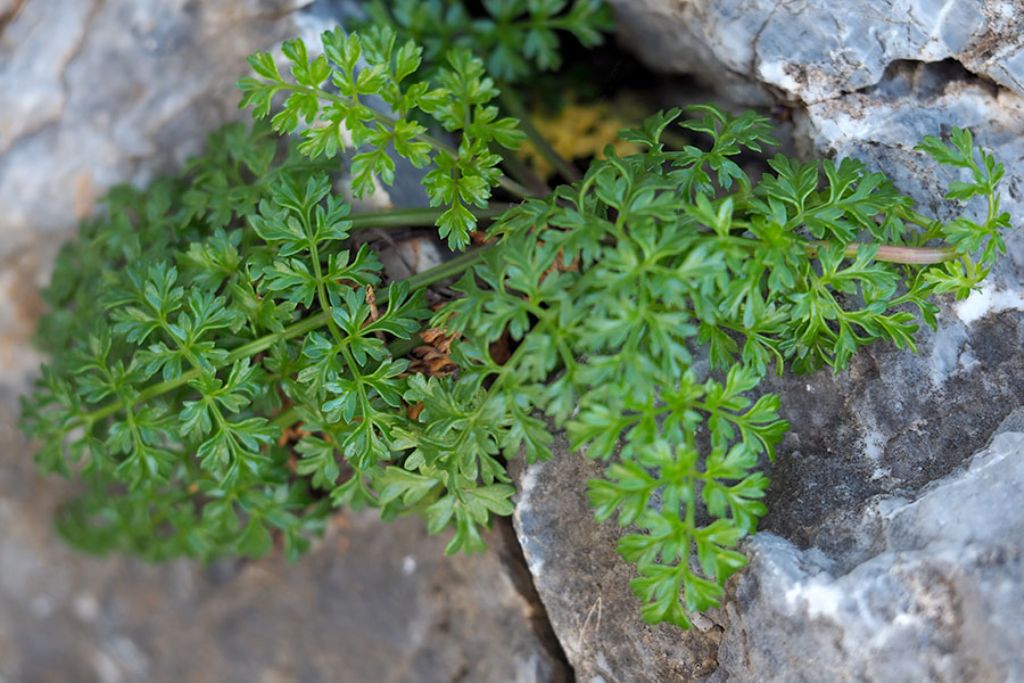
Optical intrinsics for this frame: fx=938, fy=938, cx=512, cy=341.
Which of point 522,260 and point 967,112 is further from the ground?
point 967,112

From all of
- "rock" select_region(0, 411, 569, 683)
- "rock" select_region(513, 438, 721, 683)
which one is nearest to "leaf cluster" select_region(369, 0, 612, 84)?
"rock" select_region(513, 438, 721, 683)

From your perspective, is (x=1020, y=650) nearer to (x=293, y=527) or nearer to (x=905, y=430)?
(x=905, y=430)

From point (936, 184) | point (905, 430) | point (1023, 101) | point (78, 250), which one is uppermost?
point (1023, 101)

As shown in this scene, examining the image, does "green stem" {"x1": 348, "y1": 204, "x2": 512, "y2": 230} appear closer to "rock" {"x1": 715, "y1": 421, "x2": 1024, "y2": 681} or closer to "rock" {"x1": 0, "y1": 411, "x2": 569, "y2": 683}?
"rock" {"x1": 0, "y1": 411, "x2": 569, "y2": 683}

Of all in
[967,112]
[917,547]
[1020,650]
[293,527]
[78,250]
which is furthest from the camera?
[78,250]

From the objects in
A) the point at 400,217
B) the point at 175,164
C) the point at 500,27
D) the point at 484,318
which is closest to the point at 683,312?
the point at 484,318

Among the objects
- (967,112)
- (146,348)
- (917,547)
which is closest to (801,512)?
(917,547)

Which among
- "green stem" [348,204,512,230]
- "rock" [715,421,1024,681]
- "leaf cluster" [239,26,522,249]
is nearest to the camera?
"rock" [715,421,1024,681]
